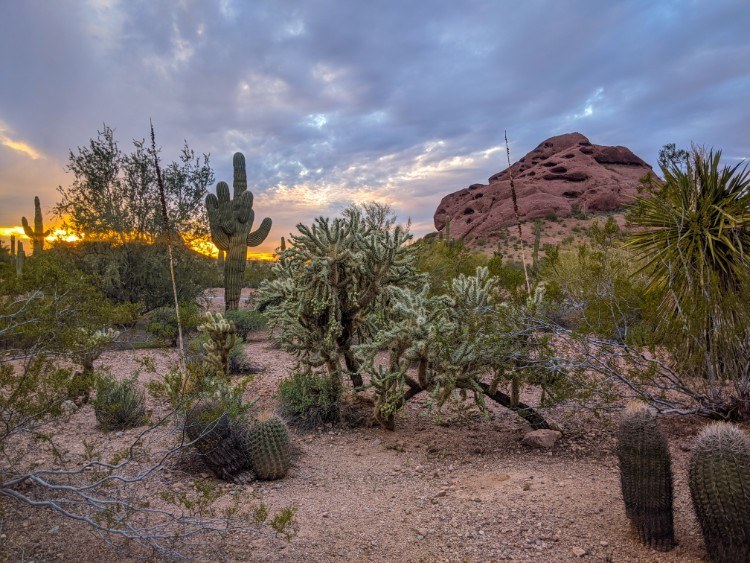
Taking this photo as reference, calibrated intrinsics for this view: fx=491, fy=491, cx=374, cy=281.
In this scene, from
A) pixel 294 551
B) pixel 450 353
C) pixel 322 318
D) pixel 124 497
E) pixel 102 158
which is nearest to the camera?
pixel 294 551

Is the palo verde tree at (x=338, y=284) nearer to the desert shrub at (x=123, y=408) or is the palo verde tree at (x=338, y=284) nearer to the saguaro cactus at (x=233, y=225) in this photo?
the desert shrub at (x=123, y=408)

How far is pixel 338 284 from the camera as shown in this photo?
6527 mm

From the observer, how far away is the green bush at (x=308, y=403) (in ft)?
21.8

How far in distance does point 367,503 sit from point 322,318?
2.90 m

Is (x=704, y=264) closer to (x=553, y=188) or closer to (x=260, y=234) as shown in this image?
(x=260, y=234)

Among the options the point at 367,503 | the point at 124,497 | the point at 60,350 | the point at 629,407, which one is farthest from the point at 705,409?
the point at 60,350

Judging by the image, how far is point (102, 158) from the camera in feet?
51.9

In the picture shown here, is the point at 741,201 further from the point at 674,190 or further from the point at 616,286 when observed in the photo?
the point at 616,286

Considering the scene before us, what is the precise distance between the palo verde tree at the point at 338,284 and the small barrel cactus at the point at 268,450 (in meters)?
1.47

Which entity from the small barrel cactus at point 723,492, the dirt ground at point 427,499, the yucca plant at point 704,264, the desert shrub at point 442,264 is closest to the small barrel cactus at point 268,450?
→ the dirt ground at point 427,499

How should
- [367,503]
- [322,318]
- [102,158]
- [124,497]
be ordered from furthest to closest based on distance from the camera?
1. [102,158]
2. [322,318]
3. [367,503]
4. [124,497]

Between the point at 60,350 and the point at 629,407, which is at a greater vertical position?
the point at 60,350

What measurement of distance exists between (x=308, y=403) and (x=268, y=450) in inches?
65.6

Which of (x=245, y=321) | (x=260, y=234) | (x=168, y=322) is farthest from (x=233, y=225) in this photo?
(x=168, y=322)
